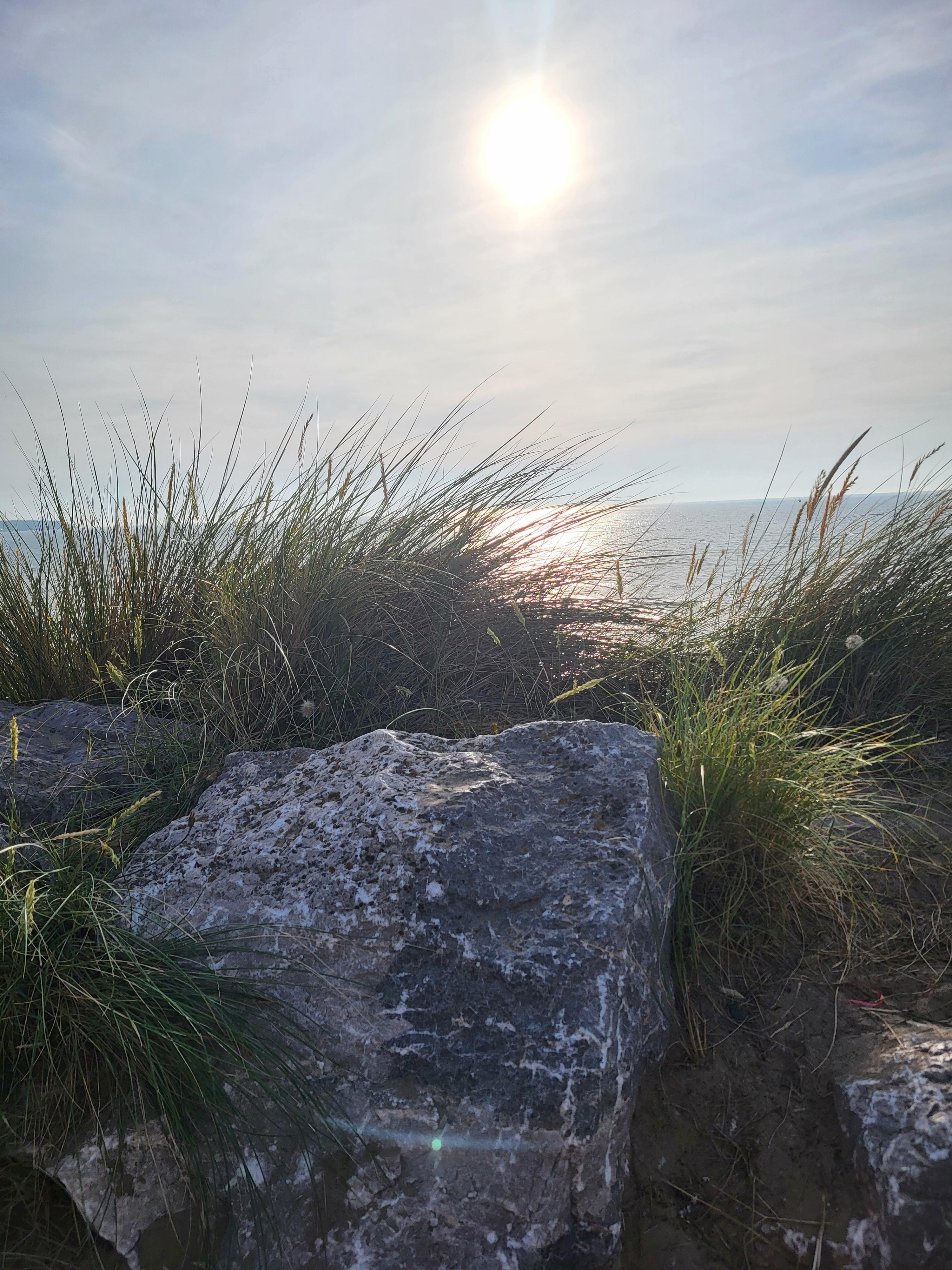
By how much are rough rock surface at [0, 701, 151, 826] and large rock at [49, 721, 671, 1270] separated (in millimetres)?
505

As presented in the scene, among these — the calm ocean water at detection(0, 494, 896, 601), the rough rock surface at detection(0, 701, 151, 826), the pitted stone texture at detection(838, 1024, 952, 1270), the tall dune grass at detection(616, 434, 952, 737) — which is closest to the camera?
the pitted stone texture at detection(838, 1024, 952, 1270)

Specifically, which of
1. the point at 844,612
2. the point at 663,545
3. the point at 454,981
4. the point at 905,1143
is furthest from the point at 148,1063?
the point at 663,545

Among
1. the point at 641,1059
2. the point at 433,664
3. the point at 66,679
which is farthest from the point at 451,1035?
the point at 66,679

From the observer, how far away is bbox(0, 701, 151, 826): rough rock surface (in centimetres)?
212

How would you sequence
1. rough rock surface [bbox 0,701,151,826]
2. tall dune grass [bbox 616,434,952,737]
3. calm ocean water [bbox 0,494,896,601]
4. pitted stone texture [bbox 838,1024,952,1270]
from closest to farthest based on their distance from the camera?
pitted stone texture [bbox 838,1024,952,1270] → rough rock surface [bbox 0,701,151,826] → tall dune grass [bbox 616,434,952,737] → calm ocean water [bbox 0,494,896,601]

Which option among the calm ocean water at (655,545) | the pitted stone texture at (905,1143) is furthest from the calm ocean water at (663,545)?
the pitted stone texture at (905,1143)

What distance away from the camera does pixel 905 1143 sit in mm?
1238

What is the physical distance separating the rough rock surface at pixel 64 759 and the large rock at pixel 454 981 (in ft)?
1.66

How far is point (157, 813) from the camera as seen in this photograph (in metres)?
2.14

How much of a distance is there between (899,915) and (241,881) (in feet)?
5.13

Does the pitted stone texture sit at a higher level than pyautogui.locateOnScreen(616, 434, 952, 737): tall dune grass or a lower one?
lower

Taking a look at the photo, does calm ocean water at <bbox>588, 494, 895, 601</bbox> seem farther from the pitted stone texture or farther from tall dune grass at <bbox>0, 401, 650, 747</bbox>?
the pitted stone texture

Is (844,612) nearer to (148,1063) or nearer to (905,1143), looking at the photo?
(905,1143)

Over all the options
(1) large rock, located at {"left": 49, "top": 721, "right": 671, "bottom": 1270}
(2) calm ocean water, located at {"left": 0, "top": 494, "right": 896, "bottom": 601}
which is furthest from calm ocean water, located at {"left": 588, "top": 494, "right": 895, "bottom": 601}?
(1) large rock, located at {"left": 49, "top": 721, "right": 671, "bottom": 1270}
